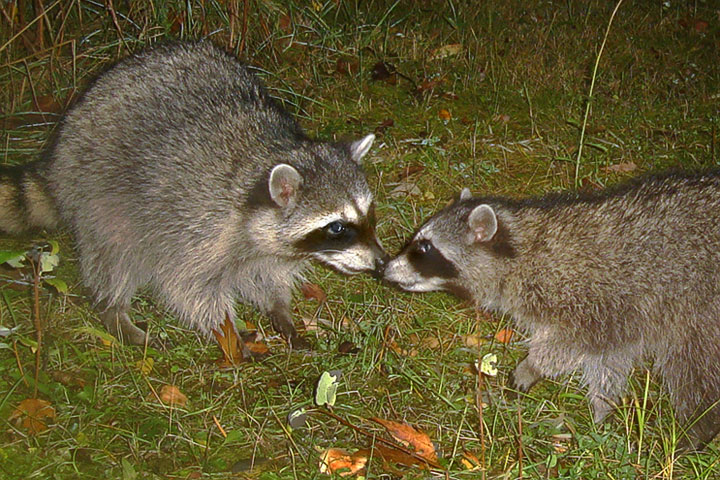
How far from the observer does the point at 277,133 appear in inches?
166

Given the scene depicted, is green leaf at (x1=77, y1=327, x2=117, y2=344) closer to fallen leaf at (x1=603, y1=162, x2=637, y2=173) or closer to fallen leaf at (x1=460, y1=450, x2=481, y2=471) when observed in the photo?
fallen leaf at (x1=460, y1=450, x2=481, y2=471)

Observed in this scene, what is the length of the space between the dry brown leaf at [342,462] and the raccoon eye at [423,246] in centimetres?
110

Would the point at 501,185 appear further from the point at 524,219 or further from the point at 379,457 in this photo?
the point at 379,457

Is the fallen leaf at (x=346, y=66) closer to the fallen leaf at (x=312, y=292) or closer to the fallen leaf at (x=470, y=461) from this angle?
the fallen leaf at (x=312, y=292)

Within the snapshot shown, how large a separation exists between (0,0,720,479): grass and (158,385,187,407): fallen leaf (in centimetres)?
6

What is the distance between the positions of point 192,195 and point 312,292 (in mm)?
963

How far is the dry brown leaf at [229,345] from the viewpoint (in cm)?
393

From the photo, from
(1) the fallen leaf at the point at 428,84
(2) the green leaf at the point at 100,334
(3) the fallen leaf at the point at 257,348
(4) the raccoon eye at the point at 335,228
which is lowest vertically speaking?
(3) the fallen leaf at the point at 257,348

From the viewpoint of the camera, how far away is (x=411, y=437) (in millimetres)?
3439

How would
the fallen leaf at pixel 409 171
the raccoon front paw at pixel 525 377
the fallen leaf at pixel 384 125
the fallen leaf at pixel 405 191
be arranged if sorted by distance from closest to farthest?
1. the raccoon front paw at pixel 525 377
2. the fallen leaf at pixel 405 191
3. the fallen leaf at pixel 409 171
4. the fallen leaf at pixel 384 125

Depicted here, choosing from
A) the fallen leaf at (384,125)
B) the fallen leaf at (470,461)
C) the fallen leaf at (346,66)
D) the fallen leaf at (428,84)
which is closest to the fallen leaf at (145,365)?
the fallen leaf at (470,461)

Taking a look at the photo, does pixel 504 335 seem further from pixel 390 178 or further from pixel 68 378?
pixel 68 378

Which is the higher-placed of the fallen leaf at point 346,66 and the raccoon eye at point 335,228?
the raccoon eye at point 335,228

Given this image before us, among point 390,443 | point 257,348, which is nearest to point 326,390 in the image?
point 390,443
